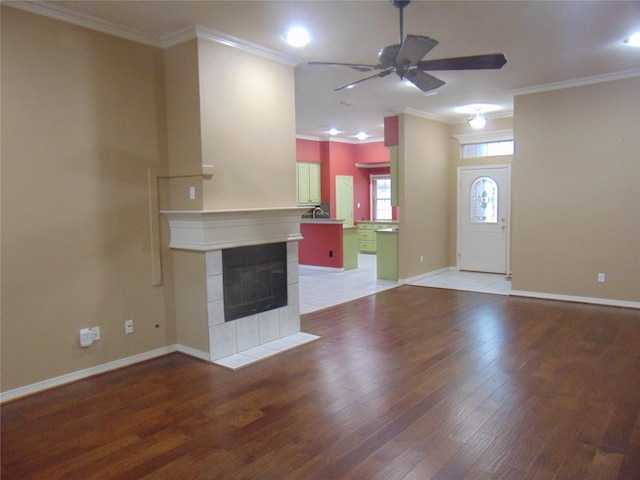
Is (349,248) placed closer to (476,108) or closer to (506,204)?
(506,204)

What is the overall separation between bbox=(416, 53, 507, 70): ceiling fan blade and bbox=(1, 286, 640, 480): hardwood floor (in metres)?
2.24

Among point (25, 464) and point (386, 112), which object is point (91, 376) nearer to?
point (25, 464)

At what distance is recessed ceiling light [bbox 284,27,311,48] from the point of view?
3.69 m

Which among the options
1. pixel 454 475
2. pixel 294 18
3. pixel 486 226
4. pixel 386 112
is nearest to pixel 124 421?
pixel 454 475

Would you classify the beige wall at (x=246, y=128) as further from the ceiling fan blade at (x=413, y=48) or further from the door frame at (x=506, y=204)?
the door frame at (x=506, y=204)

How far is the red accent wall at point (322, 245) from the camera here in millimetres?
8266

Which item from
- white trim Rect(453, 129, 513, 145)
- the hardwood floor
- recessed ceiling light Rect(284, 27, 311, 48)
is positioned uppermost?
recessed ceiling light Rect(284, 27, 311, 48)

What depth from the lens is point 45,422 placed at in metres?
2.78

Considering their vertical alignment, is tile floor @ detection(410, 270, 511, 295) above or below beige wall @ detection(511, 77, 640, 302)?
below

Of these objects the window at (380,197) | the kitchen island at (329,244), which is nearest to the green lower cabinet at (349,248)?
the kitchen island at (329,244)

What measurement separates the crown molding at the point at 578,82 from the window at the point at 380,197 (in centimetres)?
546

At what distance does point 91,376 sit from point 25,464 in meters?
1.18

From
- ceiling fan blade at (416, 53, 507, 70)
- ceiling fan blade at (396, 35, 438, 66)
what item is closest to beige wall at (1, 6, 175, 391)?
ceiling fan blade at (396, 35, 438, 66)

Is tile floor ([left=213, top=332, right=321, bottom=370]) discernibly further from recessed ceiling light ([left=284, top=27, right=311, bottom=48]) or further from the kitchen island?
the kitchen island
